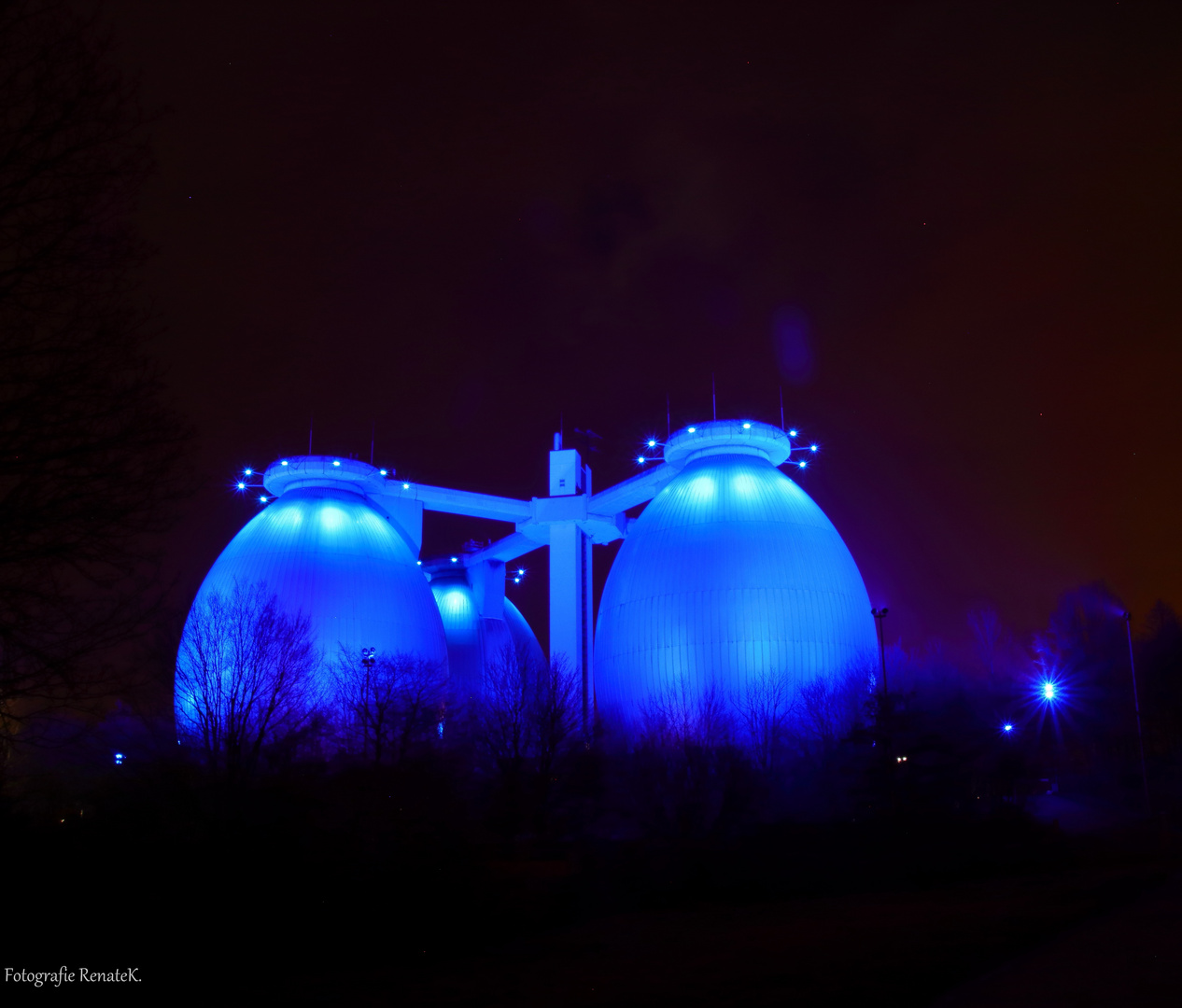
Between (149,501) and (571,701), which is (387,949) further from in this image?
(571,701)

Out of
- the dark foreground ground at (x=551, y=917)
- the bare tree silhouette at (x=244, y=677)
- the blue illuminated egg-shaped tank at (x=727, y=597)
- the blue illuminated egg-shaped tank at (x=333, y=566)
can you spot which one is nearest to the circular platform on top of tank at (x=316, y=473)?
the blue illuminated egg-shaped tank at (x=333, y=566)

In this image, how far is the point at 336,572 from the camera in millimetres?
57344

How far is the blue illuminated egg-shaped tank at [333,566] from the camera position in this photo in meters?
55.9

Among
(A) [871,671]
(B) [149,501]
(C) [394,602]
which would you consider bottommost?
(B) [149,501]

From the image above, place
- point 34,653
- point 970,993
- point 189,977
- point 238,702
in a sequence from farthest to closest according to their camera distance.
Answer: point 238,702, point 189,977, point 970,993, point 34,653

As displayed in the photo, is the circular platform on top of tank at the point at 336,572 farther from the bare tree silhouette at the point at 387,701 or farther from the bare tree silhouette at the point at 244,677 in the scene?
the bare tree silhouette at the point at 244,677

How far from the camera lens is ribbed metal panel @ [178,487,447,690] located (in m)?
56.0

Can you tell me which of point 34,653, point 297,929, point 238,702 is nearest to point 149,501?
point 34,653

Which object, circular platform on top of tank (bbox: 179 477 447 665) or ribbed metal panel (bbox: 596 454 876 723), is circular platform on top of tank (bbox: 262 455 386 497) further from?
ribbed metal panel (bbox: 596 454 876 723)

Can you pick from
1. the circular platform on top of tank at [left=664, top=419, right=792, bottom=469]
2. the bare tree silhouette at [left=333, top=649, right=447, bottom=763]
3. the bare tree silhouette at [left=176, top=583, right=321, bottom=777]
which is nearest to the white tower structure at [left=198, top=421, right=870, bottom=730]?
the circular platform on top of tank at [left=664, top=419, right=792, bottom=469]

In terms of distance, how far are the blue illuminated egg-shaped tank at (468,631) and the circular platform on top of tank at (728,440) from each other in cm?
2013

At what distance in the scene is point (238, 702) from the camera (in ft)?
132

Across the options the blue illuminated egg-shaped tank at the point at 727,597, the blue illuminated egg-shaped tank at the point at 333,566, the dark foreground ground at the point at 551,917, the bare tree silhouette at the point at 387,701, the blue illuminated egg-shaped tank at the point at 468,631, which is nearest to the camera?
the dark foreground ground at the point at 551,917

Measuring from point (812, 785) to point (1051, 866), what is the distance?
40.7 ft
